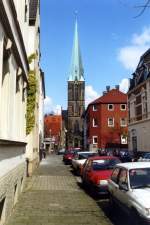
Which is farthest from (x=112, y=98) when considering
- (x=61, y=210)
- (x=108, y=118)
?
(x=61, y=210)

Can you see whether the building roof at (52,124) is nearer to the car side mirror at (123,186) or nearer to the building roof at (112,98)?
the building roof at (112,98)

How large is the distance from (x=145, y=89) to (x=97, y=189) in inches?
1309

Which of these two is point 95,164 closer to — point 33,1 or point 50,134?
point 33,1

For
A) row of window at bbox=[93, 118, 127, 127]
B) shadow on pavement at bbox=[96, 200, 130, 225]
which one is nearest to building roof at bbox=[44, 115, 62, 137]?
row of window at bbox=[93, 118, 127, 127]

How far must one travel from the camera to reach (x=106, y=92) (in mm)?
89125

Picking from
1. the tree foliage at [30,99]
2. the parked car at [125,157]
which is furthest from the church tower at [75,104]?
the tree foliage at [30,99]

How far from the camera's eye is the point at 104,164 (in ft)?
58.8

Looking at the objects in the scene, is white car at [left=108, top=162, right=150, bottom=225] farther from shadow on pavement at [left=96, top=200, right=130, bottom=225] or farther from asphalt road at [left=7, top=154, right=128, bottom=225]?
asphalt road at [left=7, top=154, right=128, bottom=225]

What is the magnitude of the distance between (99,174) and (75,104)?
119938 millimetres

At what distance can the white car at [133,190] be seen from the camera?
27.9ft

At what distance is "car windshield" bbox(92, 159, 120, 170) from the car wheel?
327 inches

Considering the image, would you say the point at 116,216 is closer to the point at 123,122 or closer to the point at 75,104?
the point at 123,122

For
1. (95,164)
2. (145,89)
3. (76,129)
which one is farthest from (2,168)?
(76,129)

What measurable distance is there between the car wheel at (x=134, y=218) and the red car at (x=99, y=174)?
6187 mm
